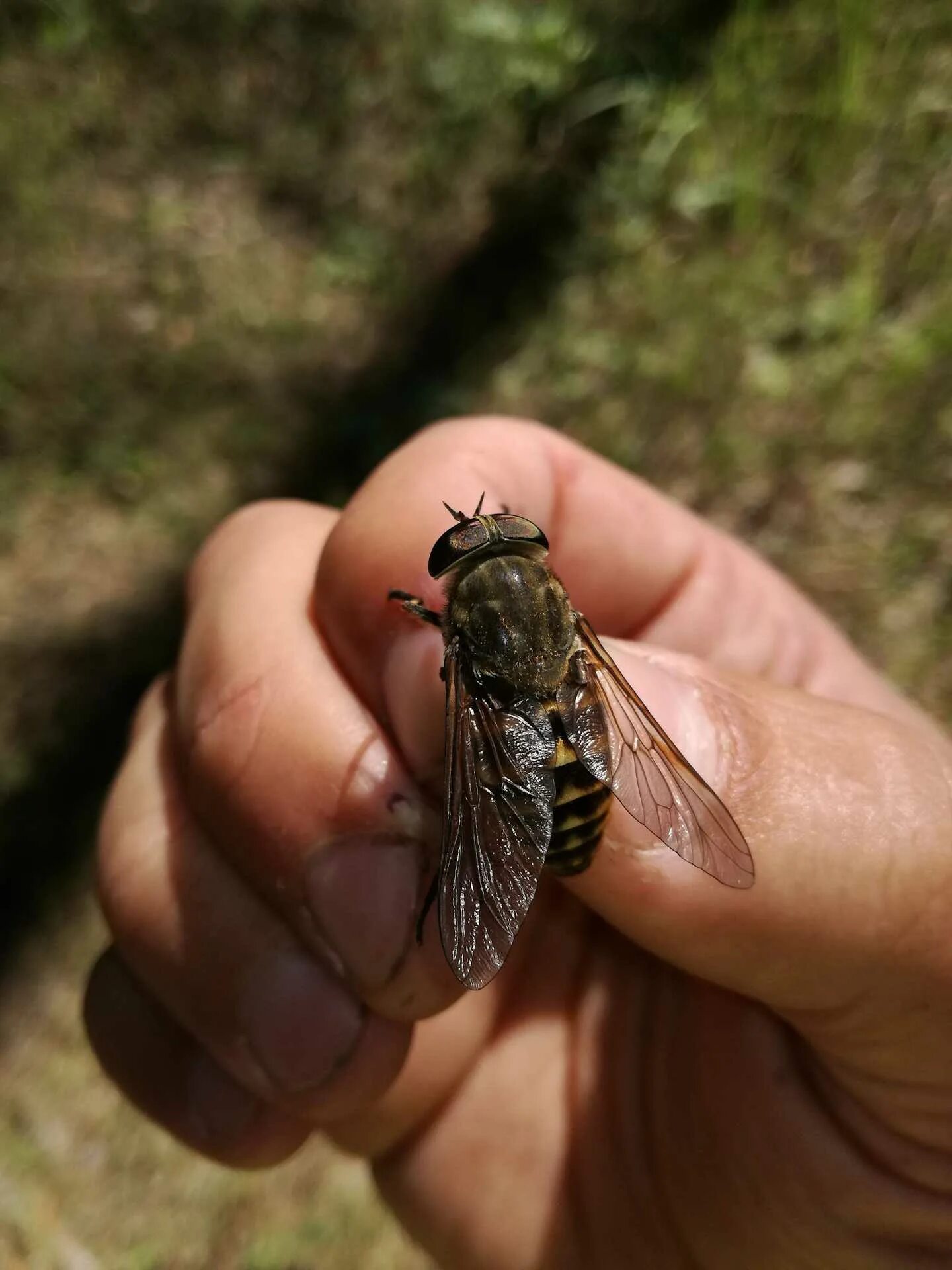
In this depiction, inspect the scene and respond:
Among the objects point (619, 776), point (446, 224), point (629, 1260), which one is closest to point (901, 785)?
point (619, 776)

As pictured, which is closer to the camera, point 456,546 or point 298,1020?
point 456,546

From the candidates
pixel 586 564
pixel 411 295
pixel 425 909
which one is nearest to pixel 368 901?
pixel 425 909

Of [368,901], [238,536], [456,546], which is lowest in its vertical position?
[368,901]

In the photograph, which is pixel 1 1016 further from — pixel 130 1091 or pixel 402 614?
pixel 402 614

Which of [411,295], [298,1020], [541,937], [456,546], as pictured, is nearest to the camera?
[456,546]

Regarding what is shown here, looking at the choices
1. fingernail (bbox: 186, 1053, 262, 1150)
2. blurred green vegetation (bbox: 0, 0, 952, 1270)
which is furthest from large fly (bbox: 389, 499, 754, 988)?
blurred green vegetation (bbox: 0, 0, 952, 1270)

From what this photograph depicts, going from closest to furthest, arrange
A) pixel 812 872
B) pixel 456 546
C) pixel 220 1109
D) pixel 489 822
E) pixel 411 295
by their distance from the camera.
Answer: pixel 812 872 < pixel 489 822 < pixel 456 546 < pixel 220 1109 < pixel 411 295

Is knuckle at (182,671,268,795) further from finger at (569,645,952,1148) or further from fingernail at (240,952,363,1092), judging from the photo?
finger at (569,645,952,1148)

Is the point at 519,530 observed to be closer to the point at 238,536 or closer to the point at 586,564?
the point at 586,564
